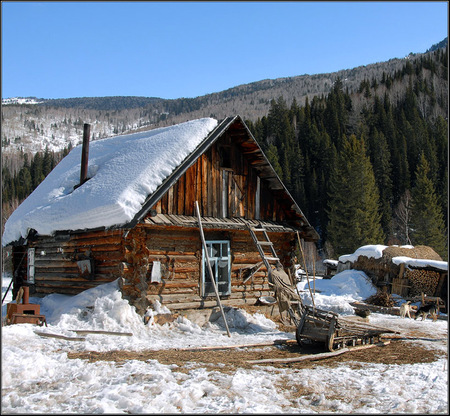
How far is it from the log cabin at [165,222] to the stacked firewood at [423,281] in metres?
10.0

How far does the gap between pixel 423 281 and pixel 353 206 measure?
2679cm

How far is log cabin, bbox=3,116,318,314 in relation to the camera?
12977mm

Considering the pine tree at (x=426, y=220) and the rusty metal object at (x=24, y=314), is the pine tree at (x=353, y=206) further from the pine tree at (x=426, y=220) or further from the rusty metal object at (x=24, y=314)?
the rusty metal object at (x=24, y=314)

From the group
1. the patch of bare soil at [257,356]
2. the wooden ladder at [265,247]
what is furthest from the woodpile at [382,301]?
the patch of bare soil at [257,356]

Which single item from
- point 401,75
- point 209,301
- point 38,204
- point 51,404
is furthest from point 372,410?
point 401,75

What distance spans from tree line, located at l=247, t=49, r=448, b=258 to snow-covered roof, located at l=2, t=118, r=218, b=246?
36.6 m

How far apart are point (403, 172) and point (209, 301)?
2233 inches

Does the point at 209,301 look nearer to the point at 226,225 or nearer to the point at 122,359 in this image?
the point at 226,225

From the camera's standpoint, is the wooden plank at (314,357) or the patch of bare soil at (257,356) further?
the wooden plank at (314,357)

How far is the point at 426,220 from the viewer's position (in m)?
50.3

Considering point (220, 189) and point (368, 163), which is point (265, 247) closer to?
point (220, 189)

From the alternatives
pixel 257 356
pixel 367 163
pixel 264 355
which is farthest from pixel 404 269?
pixel 367 163

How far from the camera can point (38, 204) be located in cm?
1636

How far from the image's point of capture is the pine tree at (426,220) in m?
49.2
